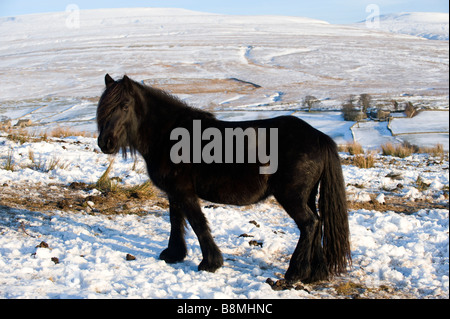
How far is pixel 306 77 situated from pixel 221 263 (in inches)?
1080

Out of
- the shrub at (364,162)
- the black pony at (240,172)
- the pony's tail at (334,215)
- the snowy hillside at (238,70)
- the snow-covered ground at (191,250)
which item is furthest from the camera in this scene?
the snowy hillside at (238,70)

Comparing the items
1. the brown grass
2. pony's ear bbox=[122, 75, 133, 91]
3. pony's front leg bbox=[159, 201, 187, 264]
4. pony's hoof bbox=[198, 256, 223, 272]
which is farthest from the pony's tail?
the brown grass

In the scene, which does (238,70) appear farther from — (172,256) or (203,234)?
(203,234)

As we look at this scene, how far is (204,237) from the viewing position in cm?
385

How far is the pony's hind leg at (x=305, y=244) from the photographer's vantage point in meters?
3.64

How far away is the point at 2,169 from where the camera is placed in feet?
21.3

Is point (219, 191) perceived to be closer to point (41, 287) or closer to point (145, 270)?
point (145, 270)

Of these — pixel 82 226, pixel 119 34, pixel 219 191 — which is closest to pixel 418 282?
pixel 219 191

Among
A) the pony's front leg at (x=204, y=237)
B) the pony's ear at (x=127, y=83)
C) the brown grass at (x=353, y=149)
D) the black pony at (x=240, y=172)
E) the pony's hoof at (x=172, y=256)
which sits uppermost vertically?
the pony's ear at (x=127, y=83)

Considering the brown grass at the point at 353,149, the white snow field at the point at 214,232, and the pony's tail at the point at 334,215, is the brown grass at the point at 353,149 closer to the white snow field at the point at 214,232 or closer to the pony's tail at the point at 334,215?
the white snow field at the point at 214,232

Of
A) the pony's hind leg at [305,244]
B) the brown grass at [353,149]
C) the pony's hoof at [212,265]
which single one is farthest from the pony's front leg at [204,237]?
the brown grass at [353,149]

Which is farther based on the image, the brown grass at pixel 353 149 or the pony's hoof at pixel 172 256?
the brown grass at pixel 353 149

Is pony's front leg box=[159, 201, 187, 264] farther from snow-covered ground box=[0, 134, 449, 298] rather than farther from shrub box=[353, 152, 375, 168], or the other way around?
shrub box=[353, 152, 375, 168]

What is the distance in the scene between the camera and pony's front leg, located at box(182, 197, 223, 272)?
3.81 m
